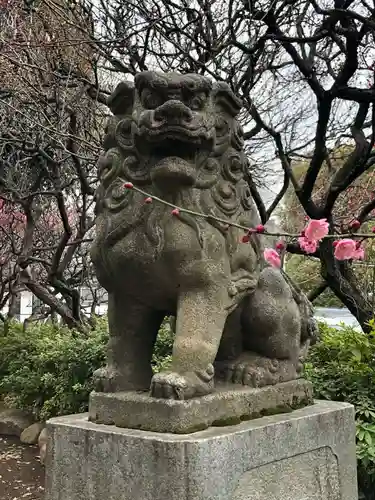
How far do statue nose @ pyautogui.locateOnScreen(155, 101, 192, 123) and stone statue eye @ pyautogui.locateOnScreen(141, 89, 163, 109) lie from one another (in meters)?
0.12

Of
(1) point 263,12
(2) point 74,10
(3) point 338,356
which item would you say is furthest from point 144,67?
(3) point 338,356

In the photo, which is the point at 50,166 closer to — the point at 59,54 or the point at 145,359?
the point at 59,54

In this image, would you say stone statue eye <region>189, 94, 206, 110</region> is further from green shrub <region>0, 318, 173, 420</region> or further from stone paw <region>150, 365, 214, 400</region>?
green shrub <region>0, 318, 173, 420</region>

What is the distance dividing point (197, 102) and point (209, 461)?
1.40 m

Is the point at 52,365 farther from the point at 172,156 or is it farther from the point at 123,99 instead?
the point at 172,156

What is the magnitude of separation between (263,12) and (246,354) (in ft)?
13.0

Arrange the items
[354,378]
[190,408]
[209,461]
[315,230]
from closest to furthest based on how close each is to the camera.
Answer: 1. [315,230]
2. [209,461]
3. [190,408]
4. [354,378]

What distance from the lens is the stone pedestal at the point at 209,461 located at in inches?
87.3

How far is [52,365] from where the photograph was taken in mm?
7078

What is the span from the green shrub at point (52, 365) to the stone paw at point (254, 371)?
2.22m

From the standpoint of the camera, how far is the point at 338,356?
496 centimetres

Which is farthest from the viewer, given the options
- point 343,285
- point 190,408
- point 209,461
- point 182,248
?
point 343,285

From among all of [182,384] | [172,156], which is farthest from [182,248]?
[182,384]

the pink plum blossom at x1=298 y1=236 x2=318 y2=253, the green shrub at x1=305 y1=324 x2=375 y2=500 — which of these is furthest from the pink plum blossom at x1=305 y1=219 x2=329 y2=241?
the green shrub at x1=305 y1=324 x2=375 y2=500
